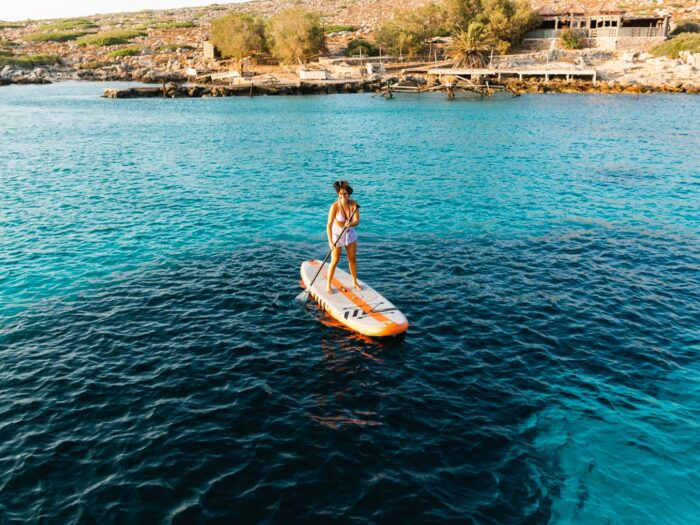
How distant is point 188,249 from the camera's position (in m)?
23.8

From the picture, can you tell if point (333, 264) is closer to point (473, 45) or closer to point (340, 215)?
point (340, 215)

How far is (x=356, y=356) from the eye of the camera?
1510 centimetres

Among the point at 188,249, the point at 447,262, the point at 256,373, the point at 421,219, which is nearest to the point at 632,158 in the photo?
the point at 421,219

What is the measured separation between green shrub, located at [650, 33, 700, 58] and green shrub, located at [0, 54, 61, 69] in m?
144

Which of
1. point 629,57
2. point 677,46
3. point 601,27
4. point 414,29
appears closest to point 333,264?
point 629,57

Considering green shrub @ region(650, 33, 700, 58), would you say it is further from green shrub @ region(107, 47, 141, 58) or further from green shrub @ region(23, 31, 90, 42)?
green shrub @ region(23, 31, 90, 42)

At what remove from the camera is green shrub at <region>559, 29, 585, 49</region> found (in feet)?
346

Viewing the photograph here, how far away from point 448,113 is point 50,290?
59411 millimetres

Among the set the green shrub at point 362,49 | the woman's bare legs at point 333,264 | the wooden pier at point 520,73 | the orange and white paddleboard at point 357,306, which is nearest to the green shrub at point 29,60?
the green shrub at point 362,49

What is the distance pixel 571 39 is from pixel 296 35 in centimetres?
5722

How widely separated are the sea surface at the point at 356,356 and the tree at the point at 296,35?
8942 centimetres

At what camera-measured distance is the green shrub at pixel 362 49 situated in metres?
125

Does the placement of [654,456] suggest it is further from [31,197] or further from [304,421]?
[31,197]

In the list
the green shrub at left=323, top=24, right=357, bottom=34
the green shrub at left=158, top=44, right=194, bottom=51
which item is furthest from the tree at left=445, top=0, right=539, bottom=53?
the green shrub at left=158, top=44, right=194, bottom=51
